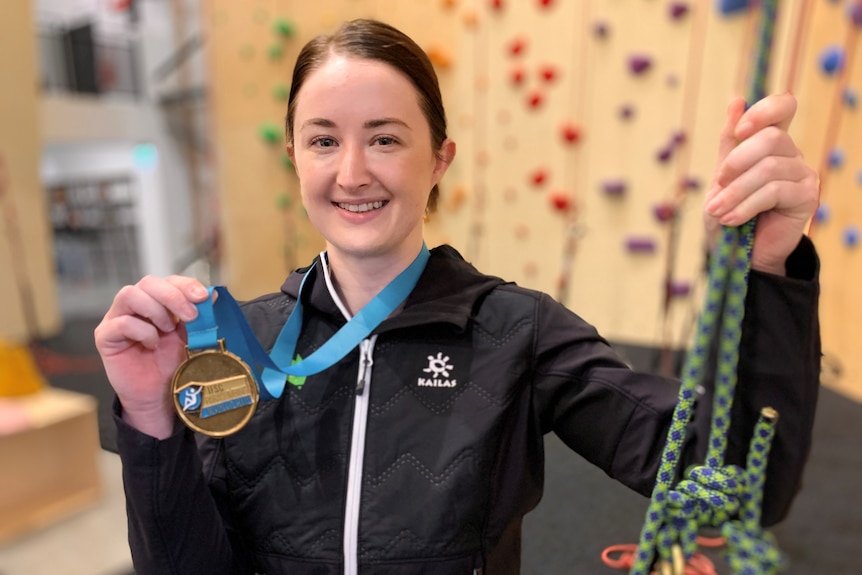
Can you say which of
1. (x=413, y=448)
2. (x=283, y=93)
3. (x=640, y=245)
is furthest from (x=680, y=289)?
(x=413, y=448)

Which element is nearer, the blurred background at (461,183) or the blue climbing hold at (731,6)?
the blurred background at (461,183)

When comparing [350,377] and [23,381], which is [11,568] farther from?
[350,377]

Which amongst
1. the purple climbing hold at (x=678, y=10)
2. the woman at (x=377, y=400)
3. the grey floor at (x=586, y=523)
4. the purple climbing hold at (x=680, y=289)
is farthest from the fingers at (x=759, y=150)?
the purple climbing hold at (x=678, y=10)

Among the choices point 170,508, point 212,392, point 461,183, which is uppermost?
point 461,183

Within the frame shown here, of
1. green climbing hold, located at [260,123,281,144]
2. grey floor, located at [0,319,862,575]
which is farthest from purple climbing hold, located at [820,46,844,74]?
green climbing hold, located at [260,123,281,144]

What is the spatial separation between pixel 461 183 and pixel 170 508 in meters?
0.61

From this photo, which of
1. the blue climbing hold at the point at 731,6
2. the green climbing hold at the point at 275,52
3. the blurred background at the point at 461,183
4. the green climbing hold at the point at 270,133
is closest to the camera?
the blurred background at the point at 461,183

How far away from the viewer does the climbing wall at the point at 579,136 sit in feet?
2.87

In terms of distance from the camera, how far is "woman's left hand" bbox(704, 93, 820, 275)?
346 mm

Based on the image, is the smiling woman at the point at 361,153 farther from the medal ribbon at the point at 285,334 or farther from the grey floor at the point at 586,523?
the grey floor at the point at 586,523

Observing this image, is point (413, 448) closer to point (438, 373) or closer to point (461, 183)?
point (438, 373)

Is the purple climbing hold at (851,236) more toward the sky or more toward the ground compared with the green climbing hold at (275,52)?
more toward the ground

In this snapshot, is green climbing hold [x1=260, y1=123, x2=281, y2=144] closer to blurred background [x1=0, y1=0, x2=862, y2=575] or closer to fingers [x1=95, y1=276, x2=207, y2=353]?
blurred background [x1=0, y1=0, x2=862, y2=575]

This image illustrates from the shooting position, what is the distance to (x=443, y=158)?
537 millimetres
